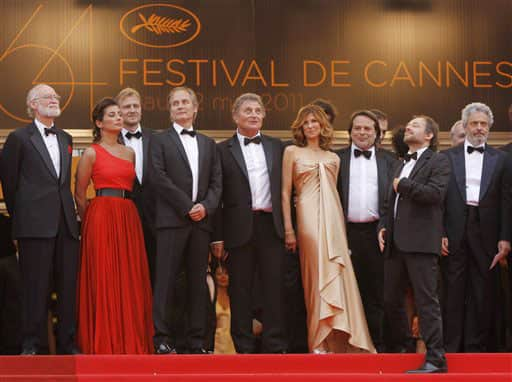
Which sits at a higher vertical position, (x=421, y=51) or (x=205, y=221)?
(x=421, y=51)

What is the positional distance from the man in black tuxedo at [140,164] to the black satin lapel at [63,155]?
19.3 inches

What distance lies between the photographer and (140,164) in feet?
24.0

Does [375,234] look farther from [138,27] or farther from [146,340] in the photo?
[138,27]

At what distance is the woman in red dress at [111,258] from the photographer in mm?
6832

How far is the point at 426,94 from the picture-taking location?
1022cm

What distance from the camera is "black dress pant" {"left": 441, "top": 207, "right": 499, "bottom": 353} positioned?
23.1 feet

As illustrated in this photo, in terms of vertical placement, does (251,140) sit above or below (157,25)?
below

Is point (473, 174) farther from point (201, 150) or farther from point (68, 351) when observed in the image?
point (68, 351)

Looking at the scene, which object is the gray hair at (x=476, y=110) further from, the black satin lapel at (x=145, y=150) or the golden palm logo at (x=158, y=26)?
the golden palm logo at (x=158, y=26)

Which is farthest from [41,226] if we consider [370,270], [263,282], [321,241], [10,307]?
[370,270]

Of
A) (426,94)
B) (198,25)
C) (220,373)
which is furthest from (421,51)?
(220,373)

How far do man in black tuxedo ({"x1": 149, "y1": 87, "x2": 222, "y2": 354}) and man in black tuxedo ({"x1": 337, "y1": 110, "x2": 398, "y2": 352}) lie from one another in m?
0.89

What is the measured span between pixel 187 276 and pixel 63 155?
1.05 meters

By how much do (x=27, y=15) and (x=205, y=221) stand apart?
13.0 ft
